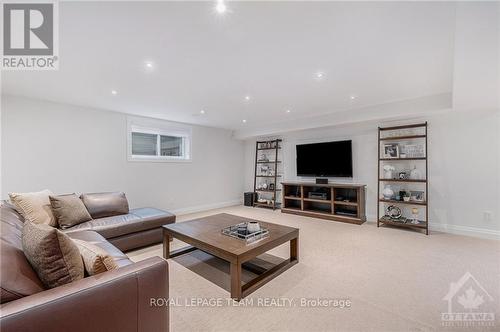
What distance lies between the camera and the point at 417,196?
3988 mm

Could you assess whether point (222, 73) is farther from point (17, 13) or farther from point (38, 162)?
point (38, 162)

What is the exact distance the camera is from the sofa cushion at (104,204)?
3104mm

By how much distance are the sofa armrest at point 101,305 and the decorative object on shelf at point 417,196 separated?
4324 millimetres

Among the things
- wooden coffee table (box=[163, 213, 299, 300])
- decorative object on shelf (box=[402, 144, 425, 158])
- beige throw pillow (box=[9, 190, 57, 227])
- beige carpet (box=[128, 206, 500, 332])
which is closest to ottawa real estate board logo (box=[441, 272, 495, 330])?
beige carpet (box=[128, 206, 500, 332])

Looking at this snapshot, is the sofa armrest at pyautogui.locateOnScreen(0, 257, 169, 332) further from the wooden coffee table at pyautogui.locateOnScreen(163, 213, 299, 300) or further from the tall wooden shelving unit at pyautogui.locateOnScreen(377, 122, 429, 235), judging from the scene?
the tall wooden shelving unit at pyautogui.locateOnScreen(377, 122, 429, 235)

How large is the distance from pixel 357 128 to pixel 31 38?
5.04m

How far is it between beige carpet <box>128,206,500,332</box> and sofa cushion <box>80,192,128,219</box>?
719mm

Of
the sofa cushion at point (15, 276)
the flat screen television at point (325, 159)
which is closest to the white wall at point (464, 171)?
the flat screen television at point (325, 159)

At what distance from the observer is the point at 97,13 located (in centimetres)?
162

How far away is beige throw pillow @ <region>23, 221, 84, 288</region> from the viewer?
1080 mm

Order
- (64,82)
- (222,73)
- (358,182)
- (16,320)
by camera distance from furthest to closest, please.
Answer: (358,182) < (64,82) < (222,73) < (16,320)

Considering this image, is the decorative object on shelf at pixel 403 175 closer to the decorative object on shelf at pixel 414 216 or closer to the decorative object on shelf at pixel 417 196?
the decorative object on shelf at pixel 417 196

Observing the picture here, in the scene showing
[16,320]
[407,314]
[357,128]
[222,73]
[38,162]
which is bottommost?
[407,314]

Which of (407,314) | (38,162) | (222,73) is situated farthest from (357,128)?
(38,162)
